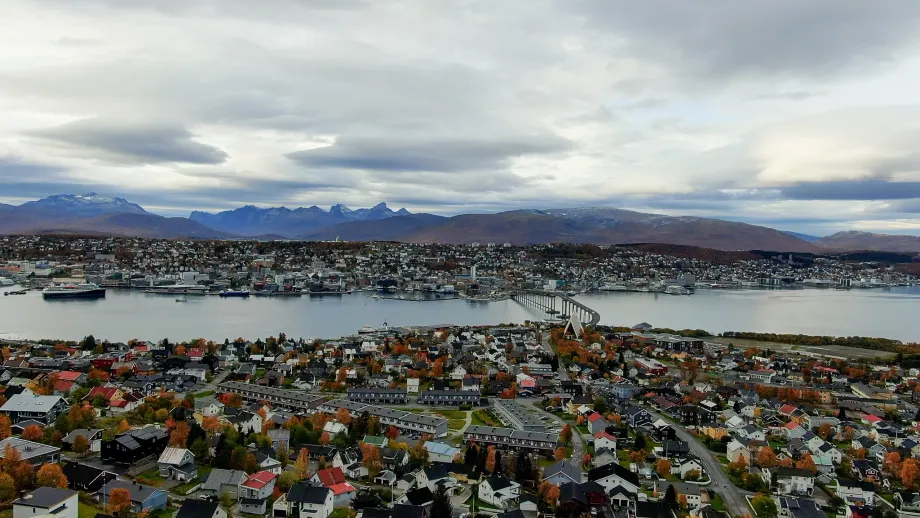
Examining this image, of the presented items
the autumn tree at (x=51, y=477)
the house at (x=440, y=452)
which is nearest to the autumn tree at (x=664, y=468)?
the house at (x=440, y=452)

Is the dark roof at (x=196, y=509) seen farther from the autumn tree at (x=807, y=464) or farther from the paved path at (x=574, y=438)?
the autumn tree at (x=807, y=464)

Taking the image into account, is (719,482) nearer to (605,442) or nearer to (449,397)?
(605,442)

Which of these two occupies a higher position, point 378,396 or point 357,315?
point 378,396

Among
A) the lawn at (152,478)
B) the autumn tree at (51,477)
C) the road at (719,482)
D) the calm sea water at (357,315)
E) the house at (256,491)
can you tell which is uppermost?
the autumn tree at (51,477)

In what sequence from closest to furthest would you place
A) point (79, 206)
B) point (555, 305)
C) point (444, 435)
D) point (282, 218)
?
point (444, 435) < point (555, 305) < point (79, 206) < point (282, 218)

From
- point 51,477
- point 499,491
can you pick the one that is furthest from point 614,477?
point 51,477

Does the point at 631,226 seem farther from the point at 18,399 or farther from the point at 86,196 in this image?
the point at 86,196
